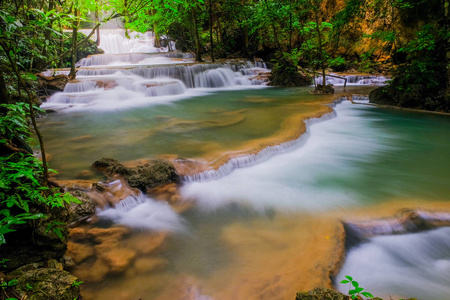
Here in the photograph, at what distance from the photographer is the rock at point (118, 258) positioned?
2.56 meters

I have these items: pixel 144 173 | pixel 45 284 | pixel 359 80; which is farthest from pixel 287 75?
pixel 45 284

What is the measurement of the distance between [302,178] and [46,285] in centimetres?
396

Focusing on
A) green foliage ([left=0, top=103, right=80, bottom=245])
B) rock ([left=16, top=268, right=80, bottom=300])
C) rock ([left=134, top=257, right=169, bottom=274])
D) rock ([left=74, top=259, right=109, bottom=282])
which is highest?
green foliage ([left=0, top=103, right=80, bottom=245])

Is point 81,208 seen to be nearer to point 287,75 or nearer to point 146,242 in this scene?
point 146,242

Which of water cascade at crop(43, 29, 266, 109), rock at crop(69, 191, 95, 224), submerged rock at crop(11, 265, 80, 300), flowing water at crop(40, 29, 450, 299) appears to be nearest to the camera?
submerged rock at crop(11, 265, 80, 300)

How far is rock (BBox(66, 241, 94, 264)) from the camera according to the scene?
104 inches

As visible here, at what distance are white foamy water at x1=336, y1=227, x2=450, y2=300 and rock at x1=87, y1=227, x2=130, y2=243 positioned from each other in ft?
8.14

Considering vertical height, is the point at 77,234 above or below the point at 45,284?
below

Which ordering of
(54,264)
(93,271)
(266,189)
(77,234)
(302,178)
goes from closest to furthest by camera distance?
(54,264), (93,271), (77,234), (266,189), (302,178)

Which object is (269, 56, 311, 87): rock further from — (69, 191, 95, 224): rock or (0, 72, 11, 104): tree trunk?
(0, 72, 11, 104): tree trunk

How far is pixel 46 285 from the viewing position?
1792mm

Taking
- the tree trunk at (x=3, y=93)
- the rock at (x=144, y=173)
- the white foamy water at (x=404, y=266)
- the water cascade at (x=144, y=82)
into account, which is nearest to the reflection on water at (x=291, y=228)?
the white foamy water at (x=404, y=266)

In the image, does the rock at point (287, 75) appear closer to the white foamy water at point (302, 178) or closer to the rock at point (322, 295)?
the white foamy water at point (302, 178)

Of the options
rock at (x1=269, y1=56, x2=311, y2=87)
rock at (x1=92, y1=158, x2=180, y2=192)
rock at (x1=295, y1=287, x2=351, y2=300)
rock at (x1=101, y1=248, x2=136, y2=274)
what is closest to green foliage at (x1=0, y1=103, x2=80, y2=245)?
rock at (x1=101, y1=248, x2=136, y2=274)
